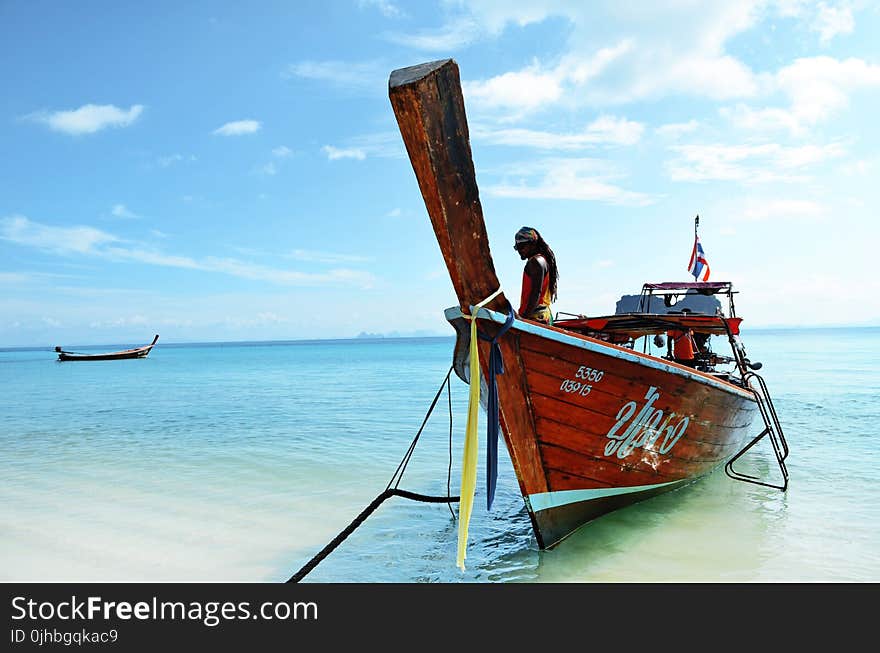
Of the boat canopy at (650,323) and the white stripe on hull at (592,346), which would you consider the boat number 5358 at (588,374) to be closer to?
the white stripe on hull at (592,346)

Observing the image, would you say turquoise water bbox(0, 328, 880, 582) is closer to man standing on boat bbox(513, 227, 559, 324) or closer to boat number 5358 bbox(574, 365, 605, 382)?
boat number 5358 bbox(574, 365, 605, 382)

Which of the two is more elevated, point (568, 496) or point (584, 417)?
point (584, 417)

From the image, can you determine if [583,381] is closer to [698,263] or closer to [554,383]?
[554,383]

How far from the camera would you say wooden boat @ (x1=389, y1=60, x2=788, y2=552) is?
3020 mm

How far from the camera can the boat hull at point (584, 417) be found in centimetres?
392

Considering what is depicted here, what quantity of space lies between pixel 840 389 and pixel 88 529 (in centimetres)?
1978

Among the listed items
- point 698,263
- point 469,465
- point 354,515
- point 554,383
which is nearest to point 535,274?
point 554,383

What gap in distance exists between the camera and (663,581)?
4.18 meters

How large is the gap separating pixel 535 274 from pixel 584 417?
109 centimetres

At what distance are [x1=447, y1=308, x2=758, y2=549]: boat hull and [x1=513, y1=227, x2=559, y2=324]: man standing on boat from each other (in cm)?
35

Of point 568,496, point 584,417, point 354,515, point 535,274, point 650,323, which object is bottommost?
point 354,515

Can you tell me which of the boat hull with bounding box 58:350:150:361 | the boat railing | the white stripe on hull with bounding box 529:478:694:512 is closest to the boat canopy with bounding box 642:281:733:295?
the boat railing

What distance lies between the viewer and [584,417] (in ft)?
14.0
